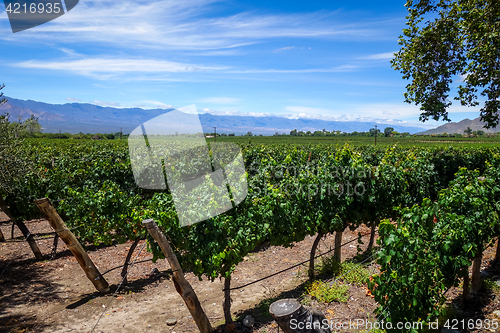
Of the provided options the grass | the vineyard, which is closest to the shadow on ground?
the vineyard

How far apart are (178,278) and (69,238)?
310cm

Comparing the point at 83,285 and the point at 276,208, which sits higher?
the point at 276,208

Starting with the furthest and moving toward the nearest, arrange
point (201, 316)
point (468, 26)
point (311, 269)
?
1. point (468, 26)
2. point (311, 269)
3. point (201, 316)

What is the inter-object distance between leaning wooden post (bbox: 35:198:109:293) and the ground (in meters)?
0.42

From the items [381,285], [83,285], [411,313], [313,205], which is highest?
[313,205]

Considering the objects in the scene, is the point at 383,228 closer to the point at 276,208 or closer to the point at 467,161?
the point at 276,208

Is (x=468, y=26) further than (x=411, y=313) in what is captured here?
Yes

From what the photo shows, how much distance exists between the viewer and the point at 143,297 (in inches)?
266

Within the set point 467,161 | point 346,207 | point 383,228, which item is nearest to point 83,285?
point 346,207

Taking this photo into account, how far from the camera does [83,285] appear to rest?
24.3 ft

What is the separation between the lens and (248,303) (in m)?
6.30

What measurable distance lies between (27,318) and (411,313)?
6840mm

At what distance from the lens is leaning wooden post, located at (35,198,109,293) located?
587 cm

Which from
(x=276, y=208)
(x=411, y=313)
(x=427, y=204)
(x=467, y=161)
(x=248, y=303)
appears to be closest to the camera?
(x=411, y=313)
